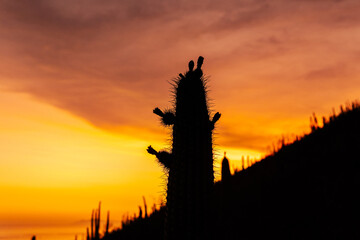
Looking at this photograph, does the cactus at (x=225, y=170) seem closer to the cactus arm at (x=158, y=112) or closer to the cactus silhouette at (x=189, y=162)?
the cactus silhouette at (x=189, y=162)

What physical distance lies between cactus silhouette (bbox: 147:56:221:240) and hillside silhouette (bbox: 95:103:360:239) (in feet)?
7.05

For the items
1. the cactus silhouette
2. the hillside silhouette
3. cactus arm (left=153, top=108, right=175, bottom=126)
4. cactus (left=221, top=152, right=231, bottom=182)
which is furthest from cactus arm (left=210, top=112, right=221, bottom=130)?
cactus (left=221, top=152, right=231, bottom=182)

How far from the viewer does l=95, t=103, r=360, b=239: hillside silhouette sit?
754 centimetres

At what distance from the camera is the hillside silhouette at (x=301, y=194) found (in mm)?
7543

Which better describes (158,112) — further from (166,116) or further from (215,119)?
(215,119)

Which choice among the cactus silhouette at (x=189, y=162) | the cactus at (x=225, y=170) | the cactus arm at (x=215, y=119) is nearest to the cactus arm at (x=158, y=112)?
the cactus silhouette at (x=189, y=162)

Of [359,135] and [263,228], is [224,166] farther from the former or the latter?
[263,228]

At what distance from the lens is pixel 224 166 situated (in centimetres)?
1507

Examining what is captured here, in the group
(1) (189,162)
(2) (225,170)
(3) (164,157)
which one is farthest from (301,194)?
(2) (225,170)

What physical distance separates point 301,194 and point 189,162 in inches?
221

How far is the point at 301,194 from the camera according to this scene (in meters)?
8.84

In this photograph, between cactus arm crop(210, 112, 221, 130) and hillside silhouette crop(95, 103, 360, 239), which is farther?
hillside silhouette crop(95, 103, 360, 239)

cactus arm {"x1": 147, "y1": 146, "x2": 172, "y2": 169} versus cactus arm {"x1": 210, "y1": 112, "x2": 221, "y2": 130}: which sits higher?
cactus arm {"x1": 210, "y1": 112, "x2": 221, "y2": 130}

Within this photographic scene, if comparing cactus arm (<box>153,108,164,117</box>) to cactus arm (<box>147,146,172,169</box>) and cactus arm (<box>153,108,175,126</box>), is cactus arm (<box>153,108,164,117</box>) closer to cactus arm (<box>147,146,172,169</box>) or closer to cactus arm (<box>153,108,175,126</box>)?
cactus arm (<box>153,108,175,126</box>)
